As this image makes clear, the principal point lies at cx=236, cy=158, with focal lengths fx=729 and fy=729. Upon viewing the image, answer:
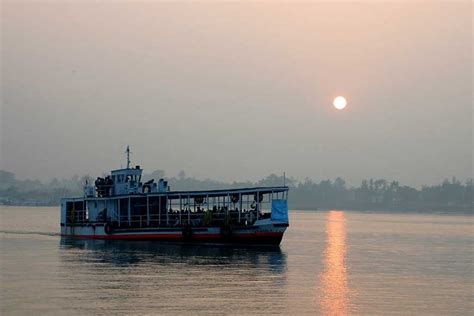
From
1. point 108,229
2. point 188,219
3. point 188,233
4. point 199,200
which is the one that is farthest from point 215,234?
point 108,229

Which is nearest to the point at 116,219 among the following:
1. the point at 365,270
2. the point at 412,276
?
the point at 365,270

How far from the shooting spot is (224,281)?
151 feet

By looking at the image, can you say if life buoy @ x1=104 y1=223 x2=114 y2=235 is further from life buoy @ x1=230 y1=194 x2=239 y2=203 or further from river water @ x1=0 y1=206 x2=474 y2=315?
life buoy @ x1=230 y1=194 x2=239 y2=203

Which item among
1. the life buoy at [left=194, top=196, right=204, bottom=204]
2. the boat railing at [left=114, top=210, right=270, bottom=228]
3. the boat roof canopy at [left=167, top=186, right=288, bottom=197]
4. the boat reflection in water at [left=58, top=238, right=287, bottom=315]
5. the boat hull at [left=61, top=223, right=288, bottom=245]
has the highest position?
the boat roof canopy at [left=167, top=186, right=288, bottom=197]

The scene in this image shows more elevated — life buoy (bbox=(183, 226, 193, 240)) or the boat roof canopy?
→ the boat roof canopy

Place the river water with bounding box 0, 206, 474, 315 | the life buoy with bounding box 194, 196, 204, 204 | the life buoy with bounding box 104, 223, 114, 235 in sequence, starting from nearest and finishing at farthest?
the river water with bounding box 0, 206, 474, 315 < the life buoy with bounding box 194, 196, 204, 204 < the life buoy with bounding box 104, 223, 114, 235

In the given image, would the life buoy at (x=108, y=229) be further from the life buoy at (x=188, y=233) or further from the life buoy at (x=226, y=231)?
the life buoy at (x=226, y=231)

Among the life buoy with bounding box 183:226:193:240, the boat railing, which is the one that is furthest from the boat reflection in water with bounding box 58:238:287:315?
the boat railing

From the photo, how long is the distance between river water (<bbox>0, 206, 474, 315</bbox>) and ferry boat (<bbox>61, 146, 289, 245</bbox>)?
4.53ft

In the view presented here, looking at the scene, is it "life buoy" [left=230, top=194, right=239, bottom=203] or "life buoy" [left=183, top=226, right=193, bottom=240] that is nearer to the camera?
"life buoy" [left=183, top=226, right=193, bottom=240]

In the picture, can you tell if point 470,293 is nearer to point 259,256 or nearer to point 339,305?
point 339,305

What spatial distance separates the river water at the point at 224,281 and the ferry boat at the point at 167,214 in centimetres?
138

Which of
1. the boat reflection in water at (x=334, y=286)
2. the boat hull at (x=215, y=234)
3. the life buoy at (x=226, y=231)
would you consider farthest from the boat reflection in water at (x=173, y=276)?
the boat reflection in water at (x=334, y=286)

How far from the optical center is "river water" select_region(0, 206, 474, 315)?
37594mm
